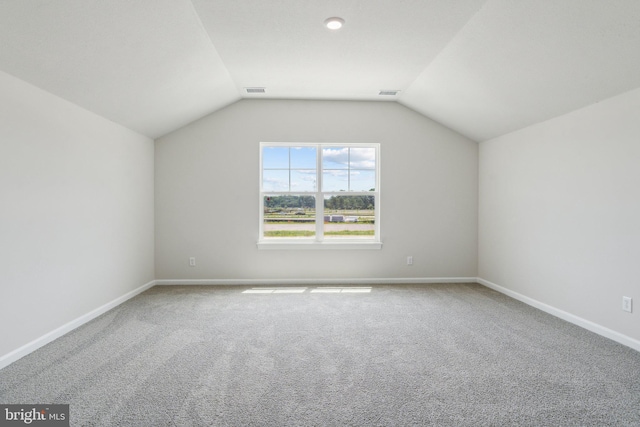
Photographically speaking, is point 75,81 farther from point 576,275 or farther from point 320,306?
point 576,275

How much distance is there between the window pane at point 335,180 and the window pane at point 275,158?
60 centimetres

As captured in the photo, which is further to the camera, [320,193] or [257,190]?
[320,193]

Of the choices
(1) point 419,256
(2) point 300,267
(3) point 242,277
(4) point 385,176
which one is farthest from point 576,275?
(3) point 242,277

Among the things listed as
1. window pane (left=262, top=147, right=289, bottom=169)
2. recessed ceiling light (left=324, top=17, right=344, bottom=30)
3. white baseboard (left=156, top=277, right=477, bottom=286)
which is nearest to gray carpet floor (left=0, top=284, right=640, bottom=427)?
white baseboard (left=156, top=277, right=477, bottom=286)

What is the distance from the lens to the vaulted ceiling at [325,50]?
2.17 m

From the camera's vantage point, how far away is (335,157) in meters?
4.79

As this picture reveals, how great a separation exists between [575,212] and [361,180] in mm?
2539

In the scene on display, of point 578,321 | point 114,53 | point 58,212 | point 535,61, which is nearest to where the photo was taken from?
point 114,53

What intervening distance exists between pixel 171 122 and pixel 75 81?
1554 millimetres

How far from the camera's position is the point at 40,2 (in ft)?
6.25

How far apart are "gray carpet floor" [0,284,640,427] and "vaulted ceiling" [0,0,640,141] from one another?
84.0 inches

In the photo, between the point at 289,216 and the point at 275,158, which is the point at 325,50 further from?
the point at 289,216

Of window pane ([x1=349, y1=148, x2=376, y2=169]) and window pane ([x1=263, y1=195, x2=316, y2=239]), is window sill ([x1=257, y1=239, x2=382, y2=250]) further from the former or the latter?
window pane ([x1=349, y1=148, x2=376, y2=169])

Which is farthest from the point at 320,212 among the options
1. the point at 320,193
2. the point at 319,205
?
the point at 320,193
